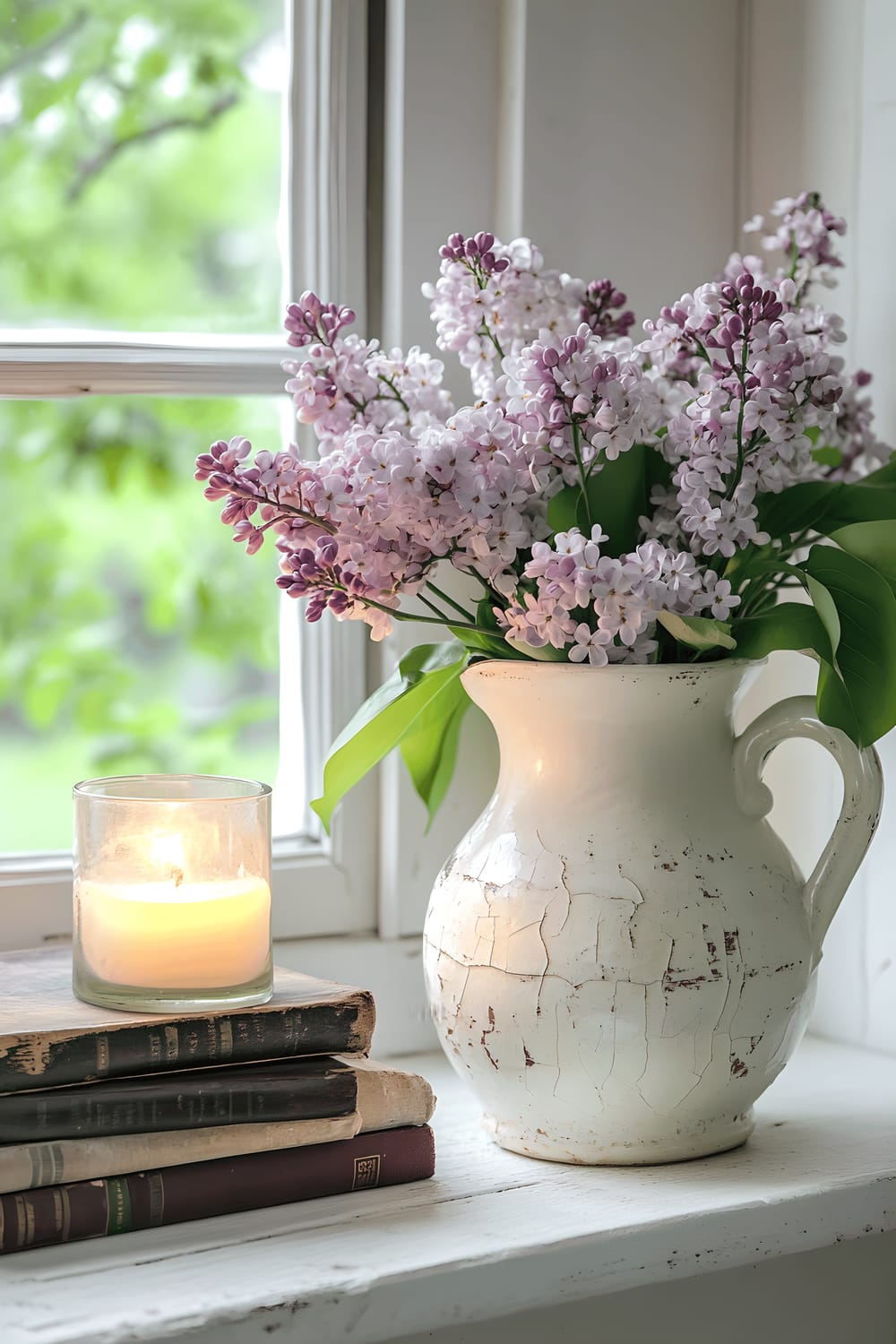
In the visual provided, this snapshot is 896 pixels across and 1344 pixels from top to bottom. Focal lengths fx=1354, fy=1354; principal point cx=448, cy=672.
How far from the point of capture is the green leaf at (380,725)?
84cm

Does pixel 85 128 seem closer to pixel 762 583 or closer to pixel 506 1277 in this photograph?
pixel 762 583

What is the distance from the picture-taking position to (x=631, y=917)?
716 millimetres

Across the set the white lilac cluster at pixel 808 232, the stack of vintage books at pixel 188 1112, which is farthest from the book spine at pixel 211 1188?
the white lilac cluster at pixel 808 232

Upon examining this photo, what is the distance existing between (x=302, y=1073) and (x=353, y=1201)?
7cm

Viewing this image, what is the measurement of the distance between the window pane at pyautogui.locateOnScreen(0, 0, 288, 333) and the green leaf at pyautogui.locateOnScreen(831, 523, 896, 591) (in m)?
0.44

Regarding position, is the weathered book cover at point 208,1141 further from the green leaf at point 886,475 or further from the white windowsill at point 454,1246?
the green leaf at point 886,475

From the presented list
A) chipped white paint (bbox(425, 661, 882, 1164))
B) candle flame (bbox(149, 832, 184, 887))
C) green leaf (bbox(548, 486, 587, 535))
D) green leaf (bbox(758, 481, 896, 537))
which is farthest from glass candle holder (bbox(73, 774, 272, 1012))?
green leaf (bbox(758, 481, 896, 537))

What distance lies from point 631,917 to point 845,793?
0.50 feet

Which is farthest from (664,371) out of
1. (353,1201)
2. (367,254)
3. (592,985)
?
(353,1201)

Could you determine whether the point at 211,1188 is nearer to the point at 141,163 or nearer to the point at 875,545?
the point at 875,545

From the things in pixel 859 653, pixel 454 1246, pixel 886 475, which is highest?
pixel 886 475

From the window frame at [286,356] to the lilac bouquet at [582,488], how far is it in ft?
0.49

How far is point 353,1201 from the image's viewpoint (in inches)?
27.7

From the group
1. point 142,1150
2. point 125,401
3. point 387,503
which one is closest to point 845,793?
point 387,503
